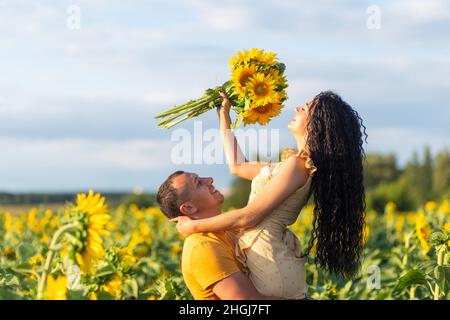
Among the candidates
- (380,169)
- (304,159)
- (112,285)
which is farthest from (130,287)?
(380,169)

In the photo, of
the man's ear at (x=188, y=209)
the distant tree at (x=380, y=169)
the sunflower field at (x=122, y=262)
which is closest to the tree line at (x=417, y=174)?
the distant tree at (x=380, y=169)

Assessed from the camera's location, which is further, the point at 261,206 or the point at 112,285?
the point at 112,285

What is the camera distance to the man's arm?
3.66m

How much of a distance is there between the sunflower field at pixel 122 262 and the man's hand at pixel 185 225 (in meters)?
0.31

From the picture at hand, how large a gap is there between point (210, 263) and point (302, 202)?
550 millimetres

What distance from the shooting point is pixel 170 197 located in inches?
154

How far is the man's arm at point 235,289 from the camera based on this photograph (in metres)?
3.66

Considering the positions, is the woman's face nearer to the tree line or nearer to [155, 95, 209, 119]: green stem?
[155, 95, 209, 119]: green stem

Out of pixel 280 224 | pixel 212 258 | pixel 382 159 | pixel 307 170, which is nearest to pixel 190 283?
pixel 212 258

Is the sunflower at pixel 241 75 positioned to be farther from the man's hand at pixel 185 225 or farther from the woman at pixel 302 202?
the man's hand at pixel 185 225

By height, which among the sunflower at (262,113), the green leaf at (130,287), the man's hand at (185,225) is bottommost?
the green leaf at (130,287)

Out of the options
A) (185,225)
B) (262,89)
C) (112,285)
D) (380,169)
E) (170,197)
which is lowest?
(112,285)

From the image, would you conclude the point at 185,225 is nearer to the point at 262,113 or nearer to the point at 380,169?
the point at 262,113

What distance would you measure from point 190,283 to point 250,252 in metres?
0.30
